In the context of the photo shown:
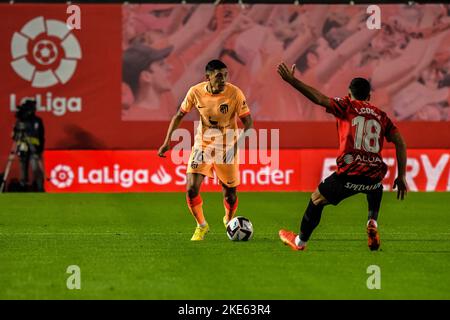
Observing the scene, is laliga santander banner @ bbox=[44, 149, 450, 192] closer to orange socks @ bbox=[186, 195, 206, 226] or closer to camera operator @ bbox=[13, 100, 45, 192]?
camera operator @ bbox=[13, 100, 45, 192]

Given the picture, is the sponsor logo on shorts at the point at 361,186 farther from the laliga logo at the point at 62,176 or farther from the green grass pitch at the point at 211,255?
the laliga logo at the point at 62,176

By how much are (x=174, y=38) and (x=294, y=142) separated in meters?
3.90

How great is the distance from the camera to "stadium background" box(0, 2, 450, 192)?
27609 millimetres

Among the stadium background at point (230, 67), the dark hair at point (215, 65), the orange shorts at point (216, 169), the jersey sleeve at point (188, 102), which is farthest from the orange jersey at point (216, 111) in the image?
the stadium background at point (230, 67)

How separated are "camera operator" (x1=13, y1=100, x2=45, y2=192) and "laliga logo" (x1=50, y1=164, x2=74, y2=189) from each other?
28 cm

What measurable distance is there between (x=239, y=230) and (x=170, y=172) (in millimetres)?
12361

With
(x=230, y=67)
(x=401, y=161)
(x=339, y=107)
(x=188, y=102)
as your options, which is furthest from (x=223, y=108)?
(x=230, y=67)

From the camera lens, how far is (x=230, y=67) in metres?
27.6

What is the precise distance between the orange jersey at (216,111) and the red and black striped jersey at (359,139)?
260 centimetres

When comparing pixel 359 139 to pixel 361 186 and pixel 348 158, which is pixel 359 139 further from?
pixel 361 186

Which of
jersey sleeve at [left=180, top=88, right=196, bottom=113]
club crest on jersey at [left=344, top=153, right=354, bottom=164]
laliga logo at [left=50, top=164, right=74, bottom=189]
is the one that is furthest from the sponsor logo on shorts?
laliga logo at [left=50, top=164, right=74, bottom=189]
